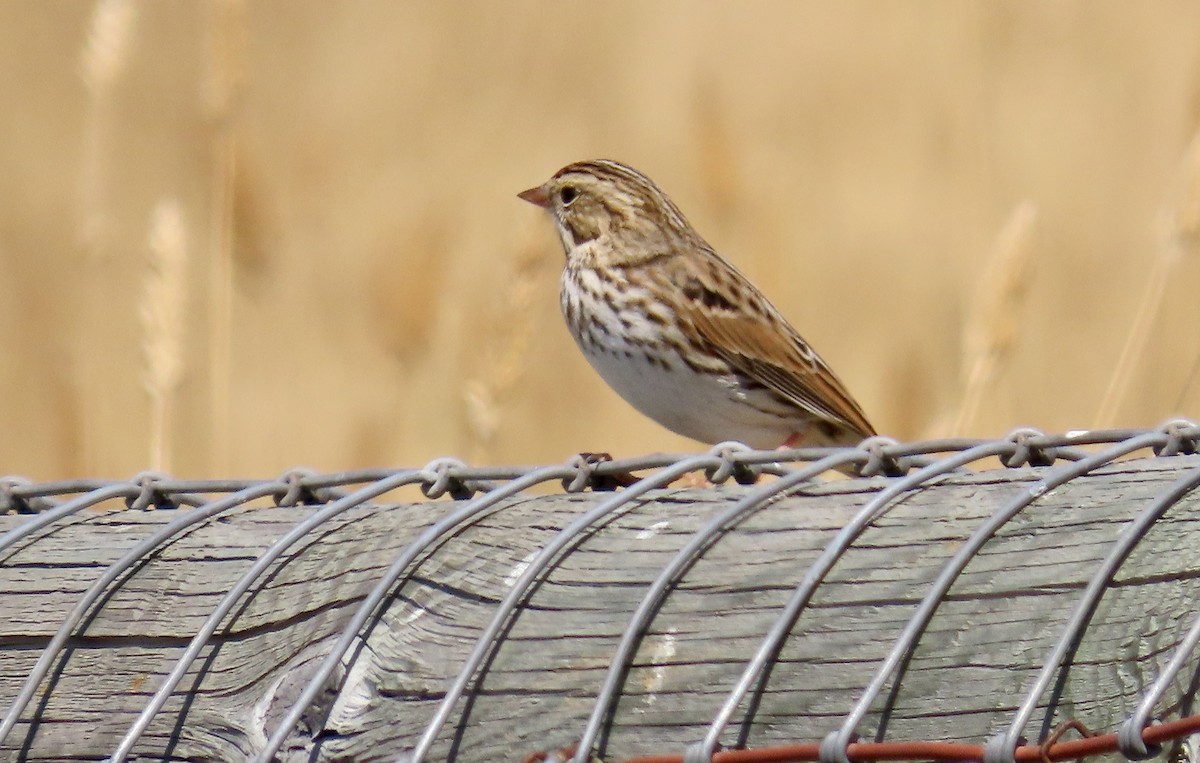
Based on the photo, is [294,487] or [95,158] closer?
[294,487]

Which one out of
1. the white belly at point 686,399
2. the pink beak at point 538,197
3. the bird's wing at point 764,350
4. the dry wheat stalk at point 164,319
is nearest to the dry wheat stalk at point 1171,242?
the bird's wing at point 764,350

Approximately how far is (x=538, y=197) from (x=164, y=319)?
53.1 inches

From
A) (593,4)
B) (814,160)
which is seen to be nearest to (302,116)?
(593,4)

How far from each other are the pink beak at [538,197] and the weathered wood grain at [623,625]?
114 inches

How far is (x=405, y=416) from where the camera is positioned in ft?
17.5

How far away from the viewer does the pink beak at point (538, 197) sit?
4.86 meters

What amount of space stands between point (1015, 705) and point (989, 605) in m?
0.09

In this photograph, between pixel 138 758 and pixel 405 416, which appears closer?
pixel 138 758

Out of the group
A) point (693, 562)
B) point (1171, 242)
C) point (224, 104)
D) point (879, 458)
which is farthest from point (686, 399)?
point (693, 562)

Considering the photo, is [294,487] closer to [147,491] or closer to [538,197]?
[147,491]

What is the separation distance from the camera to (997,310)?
154 inches

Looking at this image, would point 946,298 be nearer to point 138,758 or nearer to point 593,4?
point 593,4

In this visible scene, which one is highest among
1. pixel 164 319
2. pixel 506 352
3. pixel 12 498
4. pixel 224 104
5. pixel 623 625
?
pixel 224 104

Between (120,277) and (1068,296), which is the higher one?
(120,277)
